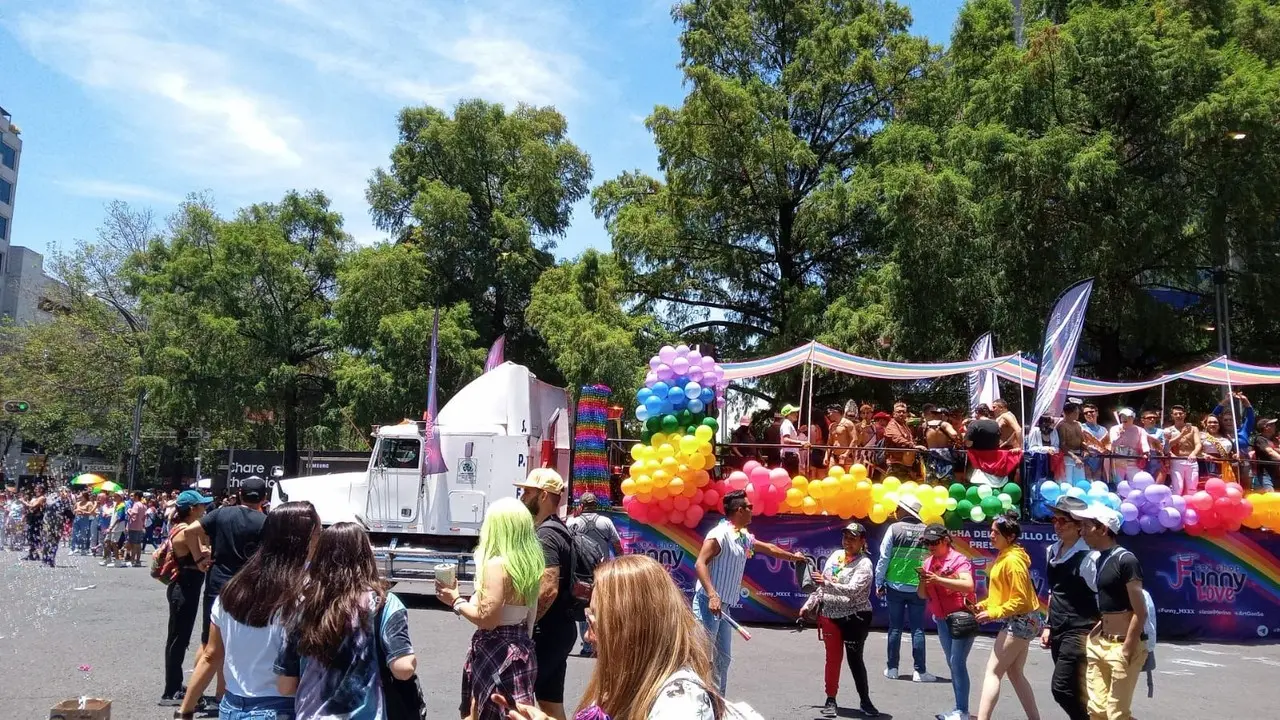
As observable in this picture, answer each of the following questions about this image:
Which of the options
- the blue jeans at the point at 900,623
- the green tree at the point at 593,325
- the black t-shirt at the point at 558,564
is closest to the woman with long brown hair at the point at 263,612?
the black t-shirt at the point at 558,564

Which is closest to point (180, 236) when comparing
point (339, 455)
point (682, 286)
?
point (339, 455)

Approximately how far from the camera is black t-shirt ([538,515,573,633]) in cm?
513

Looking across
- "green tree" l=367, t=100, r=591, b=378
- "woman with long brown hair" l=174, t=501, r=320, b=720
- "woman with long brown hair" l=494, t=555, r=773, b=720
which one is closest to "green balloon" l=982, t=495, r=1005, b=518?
"woman with long brown hair" l=174, t=501, r=320, b=720

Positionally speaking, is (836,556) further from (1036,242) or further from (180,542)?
(1036,242)

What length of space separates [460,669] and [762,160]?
18.0 metres

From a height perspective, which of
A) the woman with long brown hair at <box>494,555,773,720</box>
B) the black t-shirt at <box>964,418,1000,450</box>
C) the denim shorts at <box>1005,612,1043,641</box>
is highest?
the black t-shirt at <box>964,418,1000,450</box>

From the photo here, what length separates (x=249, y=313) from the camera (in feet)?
118

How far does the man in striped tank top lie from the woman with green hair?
9.94 feet

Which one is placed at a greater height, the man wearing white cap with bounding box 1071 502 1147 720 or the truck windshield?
the truck windshield

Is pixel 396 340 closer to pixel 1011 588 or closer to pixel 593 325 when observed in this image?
pixel 593 325

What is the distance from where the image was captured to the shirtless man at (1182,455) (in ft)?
45.9

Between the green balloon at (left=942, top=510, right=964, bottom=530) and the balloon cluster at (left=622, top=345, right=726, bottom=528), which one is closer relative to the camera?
the green balloon at (left=942, top=510, right=964, bottom=530)

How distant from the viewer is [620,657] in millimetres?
2584

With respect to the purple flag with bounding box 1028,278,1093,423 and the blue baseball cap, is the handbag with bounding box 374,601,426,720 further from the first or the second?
the purple flag with bounding box 1028,278,1093,423
